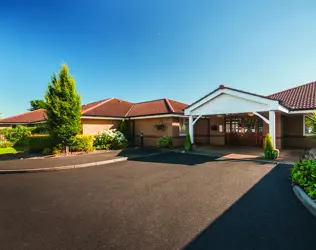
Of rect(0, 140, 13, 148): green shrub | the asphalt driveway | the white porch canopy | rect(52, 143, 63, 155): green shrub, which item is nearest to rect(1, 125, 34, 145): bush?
rect(0, 140, 13, 148): green shrub

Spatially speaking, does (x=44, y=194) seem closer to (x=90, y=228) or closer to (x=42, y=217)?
→ (x=42, y=217)

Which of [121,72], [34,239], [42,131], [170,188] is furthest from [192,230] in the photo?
[42,131]

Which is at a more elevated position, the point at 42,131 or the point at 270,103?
the point at 270,103

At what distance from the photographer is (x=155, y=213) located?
3.57 meters

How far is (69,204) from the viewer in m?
4.12

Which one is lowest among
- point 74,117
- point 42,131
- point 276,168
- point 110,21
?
point 276,168

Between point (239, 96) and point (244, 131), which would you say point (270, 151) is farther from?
point (244, 131)

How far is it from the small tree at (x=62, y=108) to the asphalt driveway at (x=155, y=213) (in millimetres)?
5918

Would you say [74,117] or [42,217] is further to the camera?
[74,117]

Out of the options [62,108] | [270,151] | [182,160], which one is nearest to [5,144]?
[62,108]

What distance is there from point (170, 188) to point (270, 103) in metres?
8.33

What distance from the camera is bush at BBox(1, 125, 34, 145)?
17.4 meters

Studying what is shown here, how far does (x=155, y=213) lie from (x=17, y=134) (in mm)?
21200

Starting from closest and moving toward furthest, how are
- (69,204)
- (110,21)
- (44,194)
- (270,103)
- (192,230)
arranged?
(192,230)
(69,204)
(44,194)
(270,103)
(110,21)
